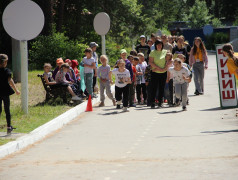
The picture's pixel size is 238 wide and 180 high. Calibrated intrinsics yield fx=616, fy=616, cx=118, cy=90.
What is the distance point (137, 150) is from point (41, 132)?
8.30 ft

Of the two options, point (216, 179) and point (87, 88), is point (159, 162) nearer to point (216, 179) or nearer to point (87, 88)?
point (216, 179)

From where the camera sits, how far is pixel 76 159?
884cm

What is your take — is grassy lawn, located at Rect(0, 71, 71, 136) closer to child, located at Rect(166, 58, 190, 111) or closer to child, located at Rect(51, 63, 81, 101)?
child, located at Rect(51, 63, 81, 101)

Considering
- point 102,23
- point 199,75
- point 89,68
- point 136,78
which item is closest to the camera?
point 136,78

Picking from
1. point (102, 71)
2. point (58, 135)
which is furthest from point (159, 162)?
point (102, 71)

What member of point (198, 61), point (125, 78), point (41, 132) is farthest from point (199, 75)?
point (41, 132)

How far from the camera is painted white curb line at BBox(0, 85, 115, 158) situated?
9610 millimetres

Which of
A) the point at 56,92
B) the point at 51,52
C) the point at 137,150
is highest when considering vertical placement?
the point at 51,52

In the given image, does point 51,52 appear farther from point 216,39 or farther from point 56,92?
point 216,39

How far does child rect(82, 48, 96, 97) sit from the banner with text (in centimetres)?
369

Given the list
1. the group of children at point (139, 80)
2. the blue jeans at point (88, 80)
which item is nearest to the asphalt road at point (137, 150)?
the group of children at point (139, 80)

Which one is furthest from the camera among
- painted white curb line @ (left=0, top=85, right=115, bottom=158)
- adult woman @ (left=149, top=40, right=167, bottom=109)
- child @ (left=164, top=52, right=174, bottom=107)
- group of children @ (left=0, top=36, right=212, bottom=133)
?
child @ (left=164, top=52, right=174, bottom=107)

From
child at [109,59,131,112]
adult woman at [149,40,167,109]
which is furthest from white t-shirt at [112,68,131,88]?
adult woman at [149,40,167,109]

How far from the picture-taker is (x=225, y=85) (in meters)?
15.7
